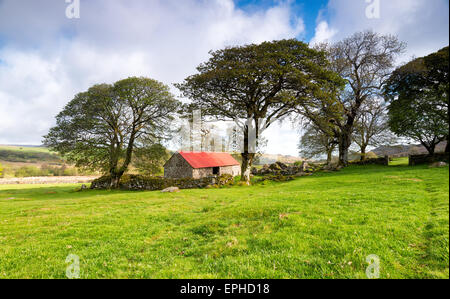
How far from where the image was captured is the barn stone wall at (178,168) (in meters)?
32.5

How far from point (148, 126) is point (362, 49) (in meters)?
36.5

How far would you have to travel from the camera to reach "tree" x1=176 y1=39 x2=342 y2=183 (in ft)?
68.0

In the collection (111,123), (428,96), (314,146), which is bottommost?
(428,96)

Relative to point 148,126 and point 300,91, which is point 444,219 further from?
point 148,126

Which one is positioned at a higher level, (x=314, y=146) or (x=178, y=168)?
(x=314, y=146)

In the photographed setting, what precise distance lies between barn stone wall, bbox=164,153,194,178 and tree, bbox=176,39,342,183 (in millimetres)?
10698

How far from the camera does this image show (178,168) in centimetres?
3359

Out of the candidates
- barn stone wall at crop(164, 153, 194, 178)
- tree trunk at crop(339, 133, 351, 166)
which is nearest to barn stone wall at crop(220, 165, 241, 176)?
barn stone wall at crop(164, 153, 194, 178)

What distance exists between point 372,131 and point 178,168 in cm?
3773

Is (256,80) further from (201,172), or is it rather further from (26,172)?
(26,172)

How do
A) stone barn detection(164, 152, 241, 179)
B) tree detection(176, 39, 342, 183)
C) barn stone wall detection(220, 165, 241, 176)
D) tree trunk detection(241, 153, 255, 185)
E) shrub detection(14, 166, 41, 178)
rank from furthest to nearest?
shrub detection(14, 166, 41, 178), barn stone wall detection(220, 165, 241, 176), stone barn detection(164, 152, 241, 179), tree trunk detection(241, 153, 255, 185), tree detection(176, 39, 342, 183)

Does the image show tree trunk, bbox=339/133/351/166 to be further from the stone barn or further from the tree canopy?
the stone barn

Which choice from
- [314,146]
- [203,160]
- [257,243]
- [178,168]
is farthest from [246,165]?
[314,146]

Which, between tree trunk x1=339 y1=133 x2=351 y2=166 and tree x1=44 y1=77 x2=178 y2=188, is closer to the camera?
tree x1=44 y1=77 x2=178 y2=188
